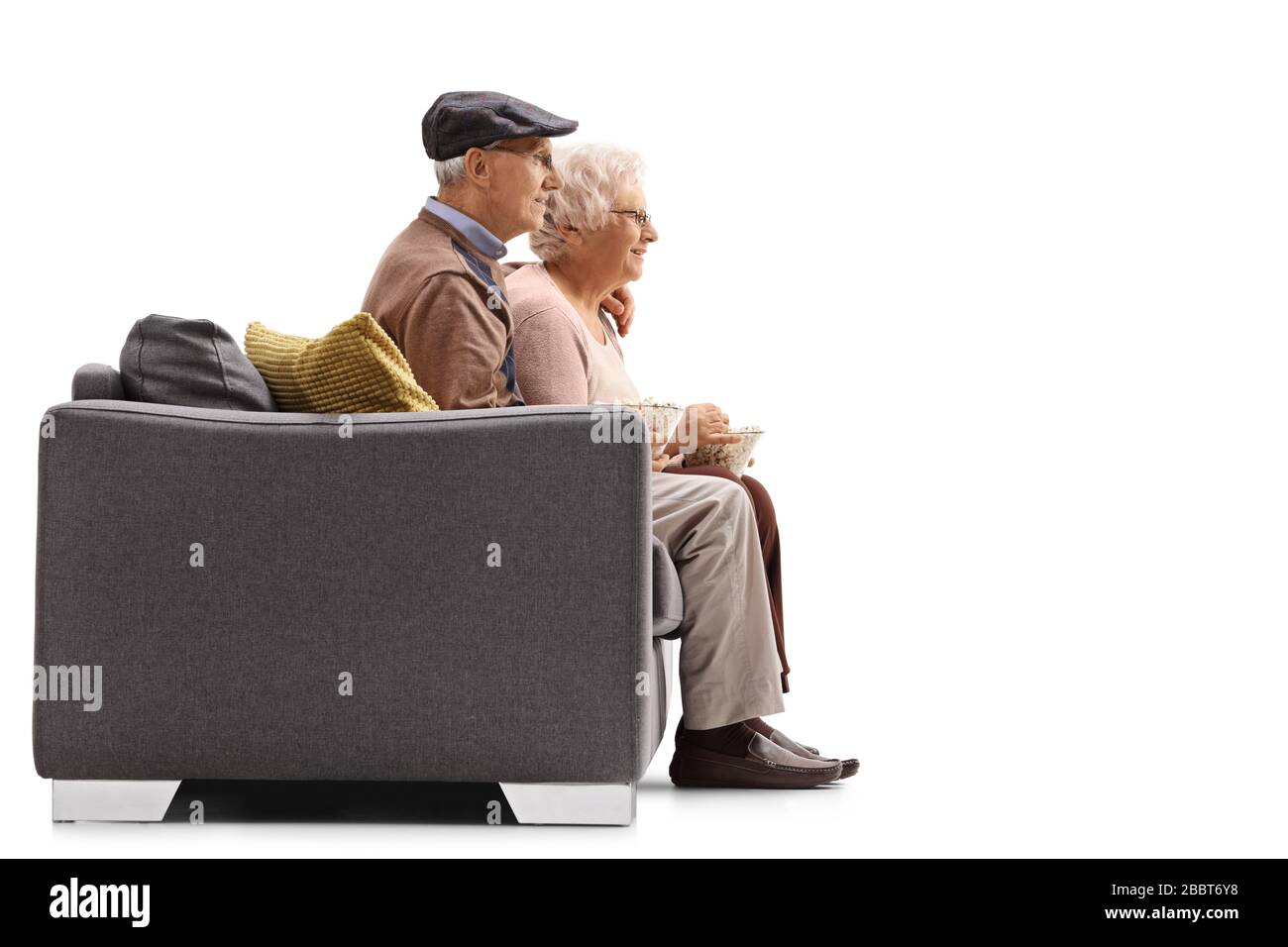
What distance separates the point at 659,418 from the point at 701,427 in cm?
23

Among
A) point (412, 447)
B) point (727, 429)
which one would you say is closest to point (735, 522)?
point (727, 429)

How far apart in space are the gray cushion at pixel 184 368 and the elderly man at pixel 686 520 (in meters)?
0.35

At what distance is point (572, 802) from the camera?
2717 millimetres

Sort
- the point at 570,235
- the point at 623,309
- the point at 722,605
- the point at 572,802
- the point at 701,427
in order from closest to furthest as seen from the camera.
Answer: the point at 572,802 → the point at 722,605 → the point at 701,427 → the point at 570,235 → the point at 623,309

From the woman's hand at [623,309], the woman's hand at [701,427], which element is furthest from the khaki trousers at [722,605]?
the woman's hand at [623,309]

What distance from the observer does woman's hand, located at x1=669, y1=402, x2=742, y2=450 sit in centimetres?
350

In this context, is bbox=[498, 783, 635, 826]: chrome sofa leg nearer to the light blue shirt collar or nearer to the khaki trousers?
the khaki trousers

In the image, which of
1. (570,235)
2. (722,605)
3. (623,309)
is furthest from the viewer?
(623,309)

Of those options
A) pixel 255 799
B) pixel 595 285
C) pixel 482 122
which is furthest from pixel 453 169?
pixel 255 799

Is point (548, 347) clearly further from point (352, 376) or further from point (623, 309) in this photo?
point (623, 309)

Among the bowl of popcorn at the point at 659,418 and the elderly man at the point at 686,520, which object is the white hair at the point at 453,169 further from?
the bowl of popcorn at the point at 659,418

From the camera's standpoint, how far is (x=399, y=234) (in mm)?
3186

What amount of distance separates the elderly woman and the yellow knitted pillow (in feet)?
1.67

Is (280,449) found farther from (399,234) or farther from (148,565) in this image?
(399,234)
